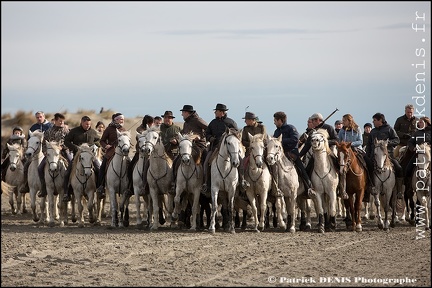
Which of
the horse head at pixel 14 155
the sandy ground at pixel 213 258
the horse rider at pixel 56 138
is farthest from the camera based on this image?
the horse head at pixel 14 155

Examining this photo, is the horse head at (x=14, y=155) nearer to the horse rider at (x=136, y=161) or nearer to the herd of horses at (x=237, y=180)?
the herd of horses at (x=237, y=180)

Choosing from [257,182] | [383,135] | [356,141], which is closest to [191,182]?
[257,182]

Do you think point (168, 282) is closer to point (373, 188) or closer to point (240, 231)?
point (240, 231)

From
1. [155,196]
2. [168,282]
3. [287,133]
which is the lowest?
[168,282]

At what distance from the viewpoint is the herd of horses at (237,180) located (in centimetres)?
1995

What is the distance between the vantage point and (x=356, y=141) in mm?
21375

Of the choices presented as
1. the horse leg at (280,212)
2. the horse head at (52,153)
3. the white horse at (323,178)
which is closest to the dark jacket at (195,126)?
the horse leg at (280,212)

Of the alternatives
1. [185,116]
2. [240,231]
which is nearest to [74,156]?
[185,116]

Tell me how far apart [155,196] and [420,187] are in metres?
5.95

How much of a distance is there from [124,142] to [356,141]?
17.5 ft

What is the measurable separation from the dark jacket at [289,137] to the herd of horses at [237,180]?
28cm

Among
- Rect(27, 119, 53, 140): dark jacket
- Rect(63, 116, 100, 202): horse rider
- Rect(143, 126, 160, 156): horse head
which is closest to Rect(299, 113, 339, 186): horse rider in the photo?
Rect(143, 126, 160, 156): horse head

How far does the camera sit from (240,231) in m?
20.6

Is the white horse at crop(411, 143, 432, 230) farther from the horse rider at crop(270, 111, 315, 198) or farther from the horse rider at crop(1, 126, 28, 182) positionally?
the horse rider at crop(1, 126, 28, 182)
